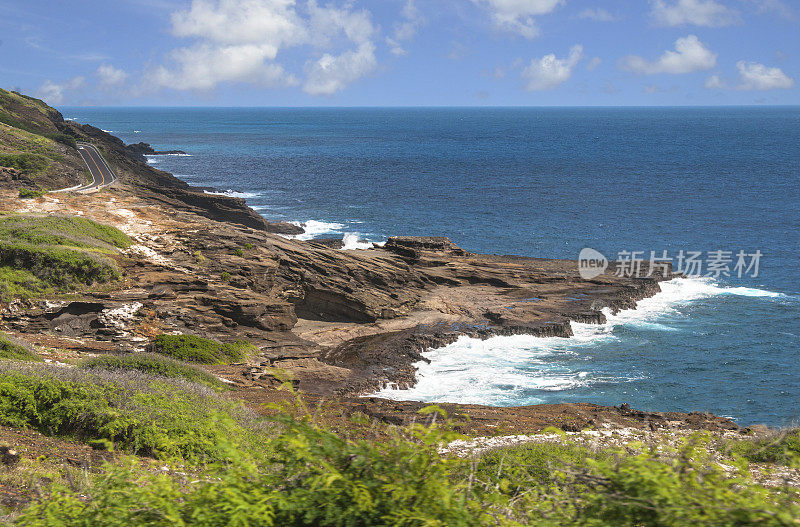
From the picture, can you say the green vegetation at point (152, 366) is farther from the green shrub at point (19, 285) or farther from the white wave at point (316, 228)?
the white wave at point (316, 228)

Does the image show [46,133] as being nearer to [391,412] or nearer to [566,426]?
[391,412]

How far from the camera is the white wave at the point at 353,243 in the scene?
172ft

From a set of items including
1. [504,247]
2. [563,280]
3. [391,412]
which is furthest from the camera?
[504,247]

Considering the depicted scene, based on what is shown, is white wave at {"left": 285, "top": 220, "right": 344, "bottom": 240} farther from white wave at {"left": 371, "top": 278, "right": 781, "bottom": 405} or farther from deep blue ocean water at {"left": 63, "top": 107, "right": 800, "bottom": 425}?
white wave at {"left": 371, "top": 278, "right": 781, "bottom": 405}

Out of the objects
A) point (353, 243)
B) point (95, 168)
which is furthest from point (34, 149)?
point (353, 243)

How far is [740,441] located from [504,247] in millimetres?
41565

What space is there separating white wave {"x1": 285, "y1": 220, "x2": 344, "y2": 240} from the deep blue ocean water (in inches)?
9.1

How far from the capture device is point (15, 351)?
16.5 m

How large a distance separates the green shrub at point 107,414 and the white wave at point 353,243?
1513 inches

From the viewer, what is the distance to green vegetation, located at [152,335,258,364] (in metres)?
21.8

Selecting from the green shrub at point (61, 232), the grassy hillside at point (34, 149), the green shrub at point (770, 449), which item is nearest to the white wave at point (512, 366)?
the green shrub at point (770, 449)

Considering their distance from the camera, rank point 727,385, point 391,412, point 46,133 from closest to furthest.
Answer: point 391,412 → point 727,385 → point 46,133

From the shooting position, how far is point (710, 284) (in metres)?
45.5

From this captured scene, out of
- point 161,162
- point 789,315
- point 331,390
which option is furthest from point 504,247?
Answer: point 161,162
